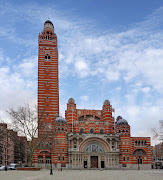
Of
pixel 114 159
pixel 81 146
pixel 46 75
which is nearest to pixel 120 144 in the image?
pixel 114 159

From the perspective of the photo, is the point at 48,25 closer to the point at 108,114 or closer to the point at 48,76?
the point at 48,76

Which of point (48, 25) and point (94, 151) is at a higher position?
point (48, 25)

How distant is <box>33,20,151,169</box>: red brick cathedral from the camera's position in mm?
78625

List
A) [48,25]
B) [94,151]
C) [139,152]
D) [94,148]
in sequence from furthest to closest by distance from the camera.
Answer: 1. [48,25]
2. [139,152]
3. [94,148]
4. [94,151]

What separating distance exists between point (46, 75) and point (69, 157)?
30.1m

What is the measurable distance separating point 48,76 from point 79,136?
24.8 metres

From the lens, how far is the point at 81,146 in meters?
79.9

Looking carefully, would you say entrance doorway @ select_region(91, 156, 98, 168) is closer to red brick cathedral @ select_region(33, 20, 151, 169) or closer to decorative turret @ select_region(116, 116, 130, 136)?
red brick cathedral @ select_region(33, 20, 151, 169)

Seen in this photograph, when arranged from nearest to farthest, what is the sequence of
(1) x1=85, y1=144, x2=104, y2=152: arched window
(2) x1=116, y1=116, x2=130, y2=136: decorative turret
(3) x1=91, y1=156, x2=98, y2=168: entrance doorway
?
(3) x1=91, y1=156, x2=98, y2=168: entrance doorway → (1) x1=85, y1=144, x2=104, y2=152: arched window → (2) x1=116, y1=116, x2=130, y2=136: decorative turret

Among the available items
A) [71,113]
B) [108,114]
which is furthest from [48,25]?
[108,114]

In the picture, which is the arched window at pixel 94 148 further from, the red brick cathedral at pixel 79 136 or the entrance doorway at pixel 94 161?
the entrance doorway at pixel 94 161

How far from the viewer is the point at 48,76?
3548 inches
